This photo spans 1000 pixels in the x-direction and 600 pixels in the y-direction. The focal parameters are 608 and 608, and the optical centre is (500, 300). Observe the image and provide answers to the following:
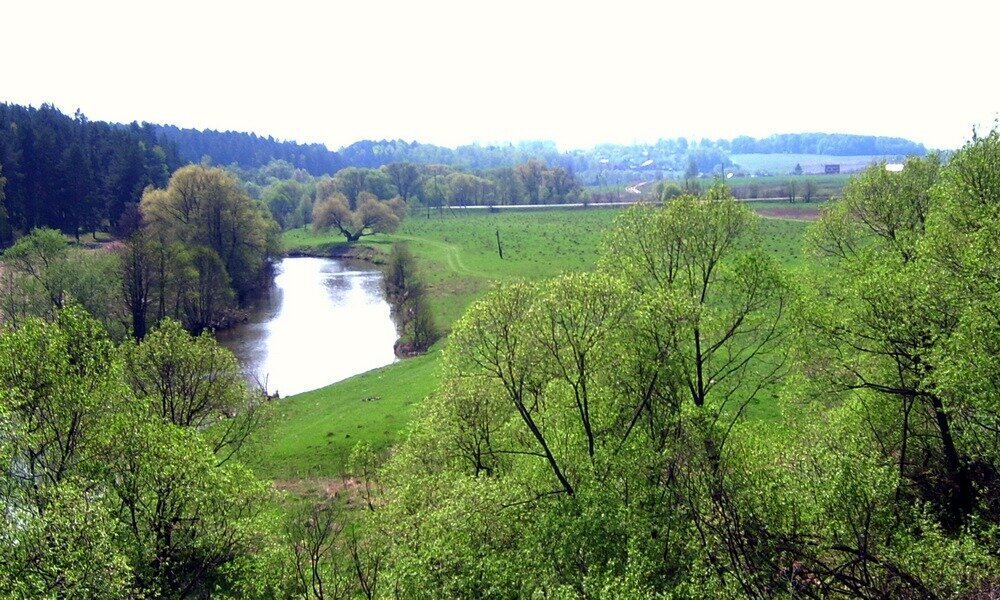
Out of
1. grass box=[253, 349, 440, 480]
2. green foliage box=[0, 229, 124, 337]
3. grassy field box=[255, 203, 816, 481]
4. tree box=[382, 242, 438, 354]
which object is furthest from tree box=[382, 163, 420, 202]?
grass box=[253, 349, 440, 480]

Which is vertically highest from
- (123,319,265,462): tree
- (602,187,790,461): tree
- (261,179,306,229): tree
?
(261,179,306,229): tree

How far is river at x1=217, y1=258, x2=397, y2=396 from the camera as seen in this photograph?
5691cm

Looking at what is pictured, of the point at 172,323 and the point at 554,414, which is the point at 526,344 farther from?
the point at 172,323

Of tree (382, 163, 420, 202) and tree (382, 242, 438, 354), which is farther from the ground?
tree (382, 163, 420, 202)

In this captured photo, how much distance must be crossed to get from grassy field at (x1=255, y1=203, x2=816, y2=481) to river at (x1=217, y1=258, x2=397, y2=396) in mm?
6432

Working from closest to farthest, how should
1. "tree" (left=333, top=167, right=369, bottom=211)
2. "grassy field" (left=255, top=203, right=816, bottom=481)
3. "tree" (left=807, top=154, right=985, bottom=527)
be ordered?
"tree" (left=807, top=154, right=985, bottom=527) < "grassy field" (left=255, top=203, right=816, bottom=481) < "tree" (left=333, top=167, right=369, bottom=211)

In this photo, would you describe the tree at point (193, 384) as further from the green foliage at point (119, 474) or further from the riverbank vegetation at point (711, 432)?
the riverbank vegetation at point (711, 432)

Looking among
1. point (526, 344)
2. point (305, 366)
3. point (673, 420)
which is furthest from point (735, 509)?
point (305, 366)

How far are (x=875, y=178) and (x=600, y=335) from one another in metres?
20.8

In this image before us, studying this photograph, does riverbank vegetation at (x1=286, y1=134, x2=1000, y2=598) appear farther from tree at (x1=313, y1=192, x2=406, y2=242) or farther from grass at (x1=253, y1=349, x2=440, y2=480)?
tree at (x1=313, y1=192, x2=406, y2=242)

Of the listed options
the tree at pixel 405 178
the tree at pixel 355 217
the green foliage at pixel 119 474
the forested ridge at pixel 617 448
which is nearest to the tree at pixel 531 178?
the tree at pixel 405 178

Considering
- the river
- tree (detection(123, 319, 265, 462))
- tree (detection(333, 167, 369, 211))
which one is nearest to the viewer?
tree (detection(123, 319, 265, 462))

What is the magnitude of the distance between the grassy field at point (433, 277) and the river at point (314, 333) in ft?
21.1

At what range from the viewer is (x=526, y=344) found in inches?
811
